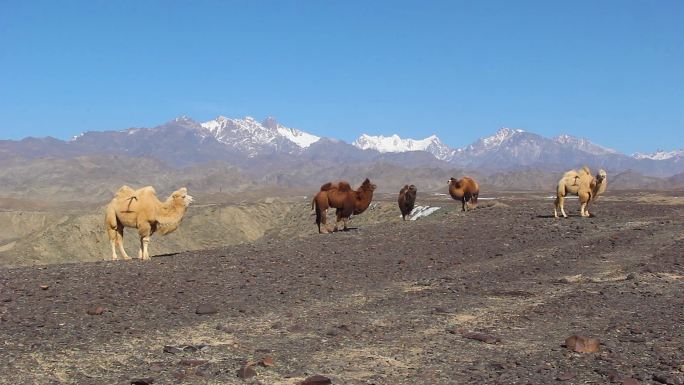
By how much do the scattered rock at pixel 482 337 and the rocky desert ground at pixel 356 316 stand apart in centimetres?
2

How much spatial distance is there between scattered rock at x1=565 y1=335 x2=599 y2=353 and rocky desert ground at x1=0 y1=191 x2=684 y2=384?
0.03 metres

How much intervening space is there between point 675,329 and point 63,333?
8181 mm

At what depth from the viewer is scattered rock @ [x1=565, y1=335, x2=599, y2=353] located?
26.7 feet

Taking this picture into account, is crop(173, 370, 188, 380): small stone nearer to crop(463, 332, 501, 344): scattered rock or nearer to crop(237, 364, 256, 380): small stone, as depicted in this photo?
crop(237, 364, 256, 380): small stone

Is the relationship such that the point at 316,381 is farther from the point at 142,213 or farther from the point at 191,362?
the point at 142,213

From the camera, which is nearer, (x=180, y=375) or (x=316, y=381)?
(x=316, y=381)

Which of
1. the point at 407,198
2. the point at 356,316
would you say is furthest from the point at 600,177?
the point at 356,316

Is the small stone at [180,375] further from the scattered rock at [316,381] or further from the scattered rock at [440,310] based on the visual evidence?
the scattered rock at [440,310]

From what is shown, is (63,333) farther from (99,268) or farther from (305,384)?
(99,268)

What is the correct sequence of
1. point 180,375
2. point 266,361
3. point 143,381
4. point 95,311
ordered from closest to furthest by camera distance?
1. point 143,381
2. point 180,375
3. point 266,361
4. point 95,311

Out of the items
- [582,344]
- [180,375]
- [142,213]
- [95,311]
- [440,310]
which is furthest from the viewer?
[142,213]

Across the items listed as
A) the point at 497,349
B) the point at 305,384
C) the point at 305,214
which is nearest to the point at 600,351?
the point at 497,349

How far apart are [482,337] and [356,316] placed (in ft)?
7.06

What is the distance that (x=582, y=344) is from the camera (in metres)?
8.20
